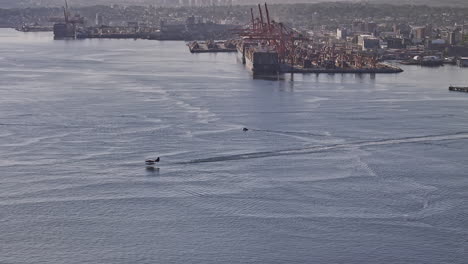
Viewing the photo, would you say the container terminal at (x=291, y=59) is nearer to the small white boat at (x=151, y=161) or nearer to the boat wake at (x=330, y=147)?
the boat wake at (x=330, y=147)

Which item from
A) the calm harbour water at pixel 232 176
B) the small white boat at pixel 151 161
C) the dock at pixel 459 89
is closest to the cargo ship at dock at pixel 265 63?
the calm harbour water at pixel 232 176

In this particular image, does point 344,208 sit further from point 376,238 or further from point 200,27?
point 200,27

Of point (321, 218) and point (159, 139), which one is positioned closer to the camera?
point (321, 218)

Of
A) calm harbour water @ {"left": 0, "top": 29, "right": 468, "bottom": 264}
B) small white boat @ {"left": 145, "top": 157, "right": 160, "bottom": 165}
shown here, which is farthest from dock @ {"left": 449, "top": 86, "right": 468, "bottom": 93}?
small white boat @ {"left": 145, "top": 157, "right": 160, "bottom": 165}

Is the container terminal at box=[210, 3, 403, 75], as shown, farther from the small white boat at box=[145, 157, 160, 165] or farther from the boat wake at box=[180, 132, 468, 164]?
the small white boat at box=[145, 157, 160, 165]

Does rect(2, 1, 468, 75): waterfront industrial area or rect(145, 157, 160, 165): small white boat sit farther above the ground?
rect(2, 1, 468, 75): waterfront industrial area

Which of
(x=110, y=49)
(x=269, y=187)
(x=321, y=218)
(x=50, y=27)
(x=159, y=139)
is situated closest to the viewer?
(x=321, y=218)

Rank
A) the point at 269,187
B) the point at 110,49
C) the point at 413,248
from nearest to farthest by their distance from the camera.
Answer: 1. the point at 413,248
2. the point at 269,187
3. the point at 110,49

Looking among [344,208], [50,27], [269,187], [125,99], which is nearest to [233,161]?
[269,187]
